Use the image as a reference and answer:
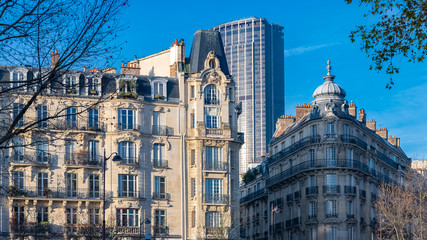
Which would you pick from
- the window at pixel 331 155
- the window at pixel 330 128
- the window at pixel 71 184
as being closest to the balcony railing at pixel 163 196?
the window at pixel 71 184

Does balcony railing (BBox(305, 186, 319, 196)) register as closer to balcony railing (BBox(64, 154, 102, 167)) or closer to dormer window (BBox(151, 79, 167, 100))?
dormer window (BBox(151, 79, 167, 100))

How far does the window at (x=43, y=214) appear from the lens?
67125 millimetres

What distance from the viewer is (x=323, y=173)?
271 ft

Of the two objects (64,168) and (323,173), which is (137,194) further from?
(323,173)

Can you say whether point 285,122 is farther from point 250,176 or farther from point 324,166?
point 324,166

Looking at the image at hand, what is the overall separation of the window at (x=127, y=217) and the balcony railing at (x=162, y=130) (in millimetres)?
6907

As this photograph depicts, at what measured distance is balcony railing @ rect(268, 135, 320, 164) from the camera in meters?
84.2

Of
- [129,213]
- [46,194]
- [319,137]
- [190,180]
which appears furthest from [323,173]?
[46,194]

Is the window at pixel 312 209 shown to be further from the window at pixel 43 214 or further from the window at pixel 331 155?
the window at pixel 43 214

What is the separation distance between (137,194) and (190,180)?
16.1 feet

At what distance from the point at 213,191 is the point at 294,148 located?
712 inches

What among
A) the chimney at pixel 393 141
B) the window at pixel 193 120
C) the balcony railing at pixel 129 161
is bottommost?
the balcony railing at pixel 129 161

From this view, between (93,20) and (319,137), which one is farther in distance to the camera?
(319,137)

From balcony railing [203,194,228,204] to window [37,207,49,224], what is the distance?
12.8m
